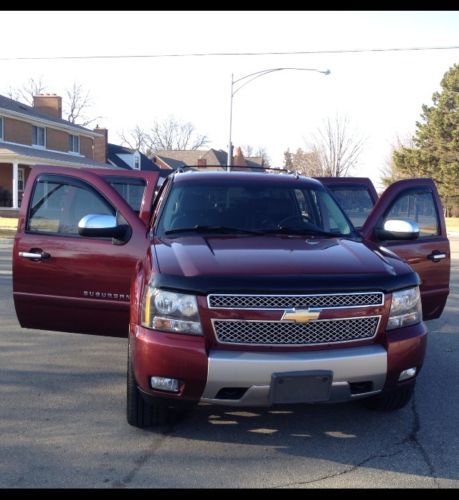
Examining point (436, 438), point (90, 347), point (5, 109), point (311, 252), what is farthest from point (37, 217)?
point (5, 109)

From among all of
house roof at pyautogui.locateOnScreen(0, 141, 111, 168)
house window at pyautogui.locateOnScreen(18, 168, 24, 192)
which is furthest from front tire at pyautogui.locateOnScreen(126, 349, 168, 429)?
house window at pyautogui.locateOnScreen(18, 168, 24, 192)

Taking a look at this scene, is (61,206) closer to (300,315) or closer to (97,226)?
(97,226)

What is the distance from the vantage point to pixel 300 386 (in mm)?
3418

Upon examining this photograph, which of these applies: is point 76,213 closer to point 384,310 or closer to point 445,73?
point 384,310

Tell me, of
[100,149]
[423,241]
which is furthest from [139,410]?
[100,149]

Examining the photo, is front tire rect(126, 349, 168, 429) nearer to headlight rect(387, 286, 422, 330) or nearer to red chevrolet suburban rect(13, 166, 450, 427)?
red chevrolet suburban rect(13, 166, 450, 427)

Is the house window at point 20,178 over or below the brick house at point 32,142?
below

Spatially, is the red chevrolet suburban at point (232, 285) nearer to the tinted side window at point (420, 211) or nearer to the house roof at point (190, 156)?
the tinted side window at point (420, 211)

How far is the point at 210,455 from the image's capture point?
3.65 meters

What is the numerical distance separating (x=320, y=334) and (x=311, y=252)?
0.68 meters

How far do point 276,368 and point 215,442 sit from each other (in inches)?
33.4

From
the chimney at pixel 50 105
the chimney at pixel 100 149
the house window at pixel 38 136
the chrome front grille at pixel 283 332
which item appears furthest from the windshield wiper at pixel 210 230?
the chimney at pixel 100 149

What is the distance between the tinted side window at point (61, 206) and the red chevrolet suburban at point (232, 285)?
0.01 meters

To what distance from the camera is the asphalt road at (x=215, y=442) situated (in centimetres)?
336
